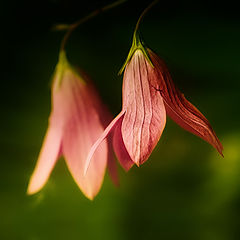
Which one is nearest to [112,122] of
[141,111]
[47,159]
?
[141,111]

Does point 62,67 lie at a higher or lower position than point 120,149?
higher

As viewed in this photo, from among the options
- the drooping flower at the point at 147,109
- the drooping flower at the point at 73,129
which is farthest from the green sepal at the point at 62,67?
the drooping flower at the point at 147,109

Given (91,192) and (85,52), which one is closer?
(91,192)

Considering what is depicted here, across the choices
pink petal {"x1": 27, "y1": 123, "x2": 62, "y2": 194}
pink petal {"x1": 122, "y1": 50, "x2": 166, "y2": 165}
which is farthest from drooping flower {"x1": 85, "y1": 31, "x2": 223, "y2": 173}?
pink petal {"x1": 27, "y1": 123, "x2": 62, "y2": 194}

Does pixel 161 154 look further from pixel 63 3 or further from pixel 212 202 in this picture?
pixel 63 3

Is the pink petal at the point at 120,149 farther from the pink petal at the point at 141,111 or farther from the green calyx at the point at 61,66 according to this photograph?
the green calyx at the point at 61,66

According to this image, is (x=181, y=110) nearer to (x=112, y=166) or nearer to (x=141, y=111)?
(x=141, y=111)

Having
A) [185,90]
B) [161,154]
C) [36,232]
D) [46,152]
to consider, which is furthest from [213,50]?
[36,232]
